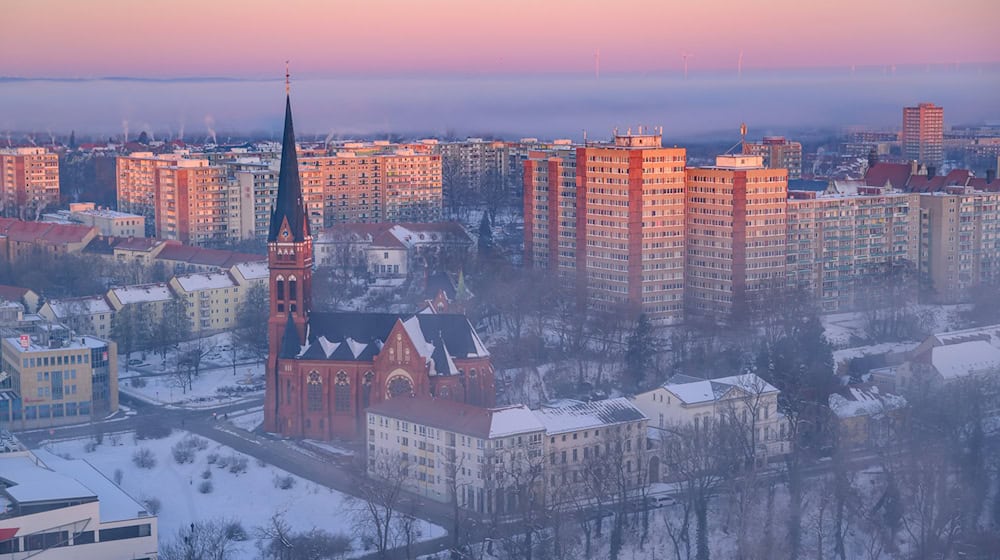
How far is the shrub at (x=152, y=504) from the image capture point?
3011cm

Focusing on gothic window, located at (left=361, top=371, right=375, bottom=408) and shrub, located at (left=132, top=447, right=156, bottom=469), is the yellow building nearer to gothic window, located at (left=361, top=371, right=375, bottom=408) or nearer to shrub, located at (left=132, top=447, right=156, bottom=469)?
shrub, located at (left=132, top=447, right=156, bottom=469)

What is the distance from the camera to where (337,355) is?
35719 mm

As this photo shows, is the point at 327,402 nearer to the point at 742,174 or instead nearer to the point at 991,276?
the point at 742,174

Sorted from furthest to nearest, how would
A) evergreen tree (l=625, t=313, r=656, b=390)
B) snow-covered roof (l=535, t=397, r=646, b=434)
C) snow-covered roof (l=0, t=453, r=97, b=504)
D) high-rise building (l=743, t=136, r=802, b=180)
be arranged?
high-rise building (l=743, t=136, r=802, b=180), evergreen tree (l=625, t=313, r=656, b=390), snow-covered roof (l=535, t=397, r=646, b=434), snow-covered roof (l=0, t=453, r=97, b=504)

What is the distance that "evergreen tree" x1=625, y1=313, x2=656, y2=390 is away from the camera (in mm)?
39250

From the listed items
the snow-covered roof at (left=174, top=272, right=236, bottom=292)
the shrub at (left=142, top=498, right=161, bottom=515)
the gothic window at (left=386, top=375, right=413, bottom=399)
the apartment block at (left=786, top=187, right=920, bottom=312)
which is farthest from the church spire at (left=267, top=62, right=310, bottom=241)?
the apartment block at (left=786, top=187, right=920, bottom=312)

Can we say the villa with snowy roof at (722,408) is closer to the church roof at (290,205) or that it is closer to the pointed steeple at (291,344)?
the pointed steeple at (291,344)

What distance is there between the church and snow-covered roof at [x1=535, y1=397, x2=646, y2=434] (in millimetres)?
2937

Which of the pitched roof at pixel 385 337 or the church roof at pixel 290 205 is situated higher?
the church roof at pixel 290 205

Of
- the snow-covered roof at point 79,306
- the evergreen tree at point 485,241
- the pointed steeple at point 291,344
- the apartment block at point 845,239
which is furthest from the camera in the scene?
the evergreen tree at point 485,241

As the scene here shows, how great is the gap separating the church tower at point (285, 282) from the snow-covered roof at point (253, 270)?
11.9 metres

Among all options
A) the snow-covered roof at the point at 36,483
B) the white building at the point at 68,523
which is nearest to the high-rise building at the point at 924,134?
the snow-covered roof at the point at 36,483

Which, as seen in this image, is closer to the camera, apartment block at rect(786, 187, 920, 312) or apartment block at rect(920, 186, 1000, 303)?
apartment block at rect(786, 187, 920, 312)

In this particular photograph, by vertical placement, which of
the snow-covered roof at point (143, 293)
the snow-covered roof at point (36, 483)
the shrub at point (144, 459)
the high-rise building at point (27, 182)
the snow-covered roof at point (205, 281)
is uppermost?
the high-rise building at point (27, 182)
